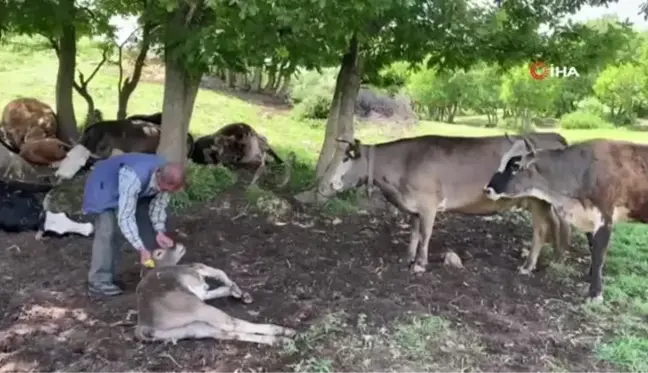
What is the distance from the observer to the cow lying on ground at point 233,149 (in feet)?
40.7

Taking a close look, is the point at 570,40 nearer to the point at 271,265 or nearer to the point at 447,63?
the point at 447,63

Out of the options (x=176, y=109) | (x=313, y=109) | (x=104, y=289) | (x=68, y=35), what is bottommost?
(x=104, y=289)

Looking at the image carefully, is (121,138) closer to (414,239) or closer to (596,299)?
(414,239)

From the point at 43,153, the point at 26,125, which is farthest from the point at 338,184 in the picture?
the point at 26,125

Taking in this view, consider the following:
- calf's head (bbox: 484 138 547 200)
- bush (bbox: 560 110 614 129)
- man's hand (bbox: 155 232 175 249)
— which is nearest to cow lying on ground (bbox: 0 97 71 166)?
man's hand (bbox: 155 232 175 249)

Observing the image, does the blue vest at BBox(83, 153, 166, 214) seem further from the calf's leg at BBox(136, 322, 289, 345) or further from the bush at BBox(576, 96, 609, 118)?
the bush at BBox(576, 96, 609, 118)

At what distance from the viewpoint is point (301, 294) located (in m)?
6.72

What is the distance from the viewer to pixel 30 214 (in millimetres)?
8555

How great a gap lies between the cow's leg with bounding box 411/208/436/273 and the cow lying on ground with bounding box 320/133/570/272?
0.4 inches

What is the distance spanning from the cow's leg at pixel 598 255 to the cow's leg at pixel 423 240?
5.09ft

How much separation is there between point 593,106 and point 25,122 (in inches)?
1060

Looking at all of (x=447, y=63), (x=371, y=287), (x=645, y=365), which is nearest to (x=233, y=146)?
(x=447, y=63)

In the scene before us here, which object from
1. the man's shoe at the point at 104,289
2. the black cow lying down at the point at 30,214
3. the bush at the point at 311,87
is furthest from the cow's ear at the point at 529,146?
the bush at the point at 311,87

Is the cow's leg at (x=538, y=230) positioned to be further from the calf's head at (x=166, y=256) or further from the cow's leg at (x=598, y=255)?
the calf's head at (x=166, y=256)
